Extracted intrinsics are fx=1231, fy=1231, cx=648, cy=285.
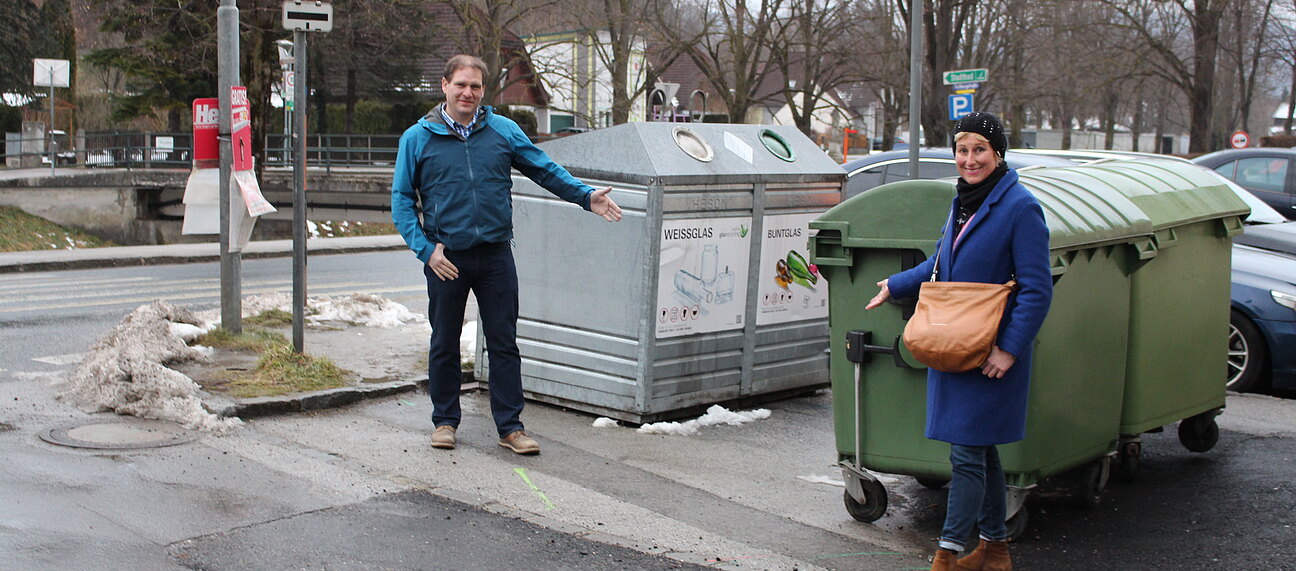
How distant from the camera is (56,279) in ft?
48.6

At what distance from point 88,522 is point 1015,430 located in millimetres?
3418

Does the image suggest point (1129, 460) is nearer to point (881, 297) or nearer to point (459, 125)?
point (881, 297)

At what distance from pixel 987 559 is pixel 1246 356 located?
15.9 ft

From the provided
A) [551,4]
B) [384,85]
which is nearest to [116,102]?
[384,85]

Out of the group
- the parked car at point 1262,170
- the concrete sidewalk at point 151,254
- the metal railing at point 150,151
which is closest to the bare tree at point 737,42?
the metal railing at point 150,151

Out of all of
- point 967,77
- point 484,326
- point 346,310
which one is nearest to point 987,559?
point 484,326

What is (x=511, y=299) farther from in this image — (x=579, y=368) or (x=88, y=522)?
(x=88, y=522)

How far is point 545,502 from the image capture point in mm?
5199

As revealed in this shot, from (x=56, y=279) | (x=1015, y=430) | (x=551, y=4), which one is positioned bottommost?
(x=56, y=279)

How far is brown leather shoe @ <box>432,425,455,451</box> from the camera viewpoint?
236 inches

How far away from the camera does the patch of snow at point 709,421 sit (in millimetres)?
6562

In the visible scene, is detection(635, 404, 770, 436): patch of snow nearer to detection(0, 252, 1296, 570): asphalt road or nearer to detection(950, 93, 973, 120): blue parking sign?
detection(0, 252, 1296, 570): asphalt road

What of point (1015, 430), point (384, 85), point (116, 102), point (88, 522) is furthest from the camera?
point (384, 85)

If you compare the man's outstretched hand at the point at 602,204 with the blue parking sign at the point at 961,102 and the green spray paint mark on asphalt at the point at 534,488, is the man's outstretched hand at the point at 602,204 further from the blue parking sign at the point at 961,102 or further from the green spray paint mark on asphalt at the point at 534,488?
the blue parking sign at the point at 961,102
